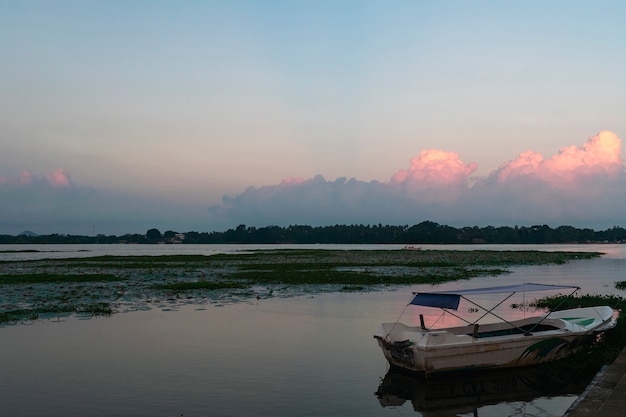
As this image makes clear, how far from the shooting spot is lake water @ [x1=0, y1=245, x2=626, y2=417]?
42.9 ft

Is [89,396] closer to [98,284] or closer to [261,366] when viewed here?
[261,366]

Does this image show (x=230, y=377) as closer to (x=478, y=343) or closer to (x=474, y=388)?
(x=474, y=388)

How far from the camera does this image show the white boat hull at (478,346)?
14.9 m

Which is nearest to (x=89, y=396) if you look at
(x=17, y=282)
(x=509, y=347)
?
(x=509, y=347)

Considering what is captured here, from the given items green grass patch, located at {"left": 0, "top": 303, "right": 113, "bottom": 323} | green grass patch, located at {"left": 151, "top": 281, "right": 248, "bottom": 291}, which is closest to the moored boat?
green grass patch, located at {"left": 0, "top": 303, "right": 113, "bottom": 323}

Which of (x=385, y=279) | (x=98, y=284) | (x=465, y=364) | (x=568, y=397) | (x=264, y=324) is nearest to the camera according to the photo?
(x=568, y=397)

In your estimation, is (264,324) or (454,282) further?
(454,282)

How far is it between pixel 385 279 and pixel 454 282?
17.9 feet

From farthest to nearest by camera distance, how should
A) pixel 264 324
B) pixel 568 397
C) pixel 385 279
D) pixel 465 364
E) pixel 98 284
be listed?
pixel 385 279, pixel 98 284, pixel 264 324, pixel 465 364, pixel 568 397

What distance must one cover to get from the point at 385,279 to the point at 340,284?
5271 mm

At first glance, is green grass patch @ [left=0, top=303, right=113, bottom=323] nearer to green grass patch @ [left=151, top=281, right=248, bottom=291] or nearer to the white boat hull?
green grass patch @ [left=151, top=281, right=248, bottom=291]

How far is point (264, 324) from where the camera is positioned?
24.5 m

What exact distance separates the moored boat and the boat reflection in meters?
0.28

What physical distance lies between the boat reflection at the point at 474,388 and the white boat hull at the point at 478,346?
0.28 m
